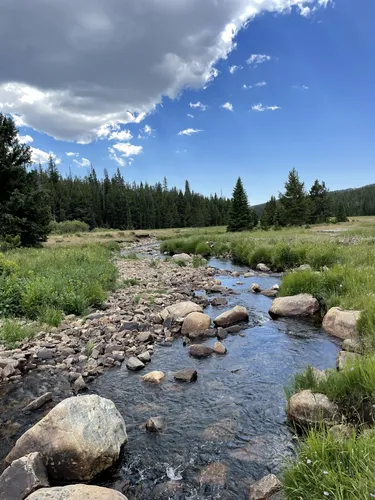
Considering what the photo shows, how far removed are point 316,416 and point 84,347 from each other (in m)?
5.71

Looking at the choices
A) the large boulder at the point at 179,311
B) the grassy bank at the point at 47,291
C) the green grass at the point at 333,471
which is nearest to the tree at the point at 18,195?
the grassy bank at the point at 47,291

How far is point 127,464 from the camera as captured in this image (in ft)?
14.7

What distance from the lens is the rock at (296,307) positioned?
1058 cm

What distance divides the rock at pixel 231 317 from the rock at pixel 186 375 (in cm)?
325

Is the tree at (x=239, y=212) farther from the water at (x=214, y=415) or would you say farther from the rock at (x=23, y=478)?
the rock at (x=23, y=478)

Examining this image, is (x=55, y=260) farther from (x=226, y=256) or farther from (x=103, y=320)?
(x=226, y=256)

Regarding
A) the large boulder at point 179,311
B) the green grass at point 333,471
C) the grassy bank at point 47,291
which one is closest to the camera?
the green grass at point 333,471

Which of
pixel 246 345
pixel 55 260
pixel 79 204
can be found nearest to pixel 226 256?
pixel 55 260

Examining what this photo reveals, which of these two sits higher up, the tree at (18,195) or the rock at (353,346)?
the tree at (18,195)

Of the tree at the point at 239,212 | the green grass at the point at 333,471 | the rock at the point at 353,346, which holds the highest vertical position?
the tree at the point at 239,212

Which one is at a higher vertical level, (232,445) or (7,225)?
(7,225)

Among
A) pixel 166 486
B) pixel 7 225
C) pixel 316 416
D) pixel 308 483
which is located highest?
pixel 7 225

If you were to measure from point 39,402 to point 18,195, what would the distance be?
81.8 ft

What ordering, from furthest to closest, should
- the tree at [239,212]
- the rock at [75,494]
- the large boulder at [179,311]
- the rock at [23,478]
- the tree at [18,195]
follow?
the tree at [239,212]
the tree at [18,195]
the large boulder at [179,311]
the rock at [23,478]
the rock at [75,494]
